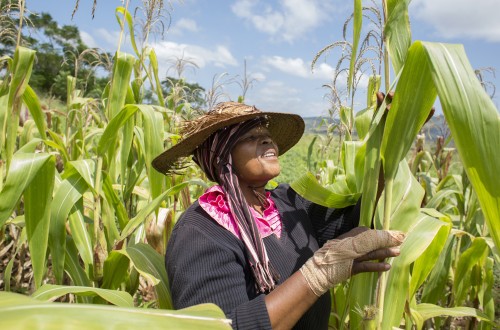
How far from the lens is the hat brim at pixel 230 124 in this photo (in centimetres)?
168

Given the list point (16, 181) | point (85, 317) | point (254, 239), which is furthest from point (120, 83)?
point (85, 317)

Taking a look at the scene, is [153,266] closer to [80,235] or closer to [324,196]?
[80,235]

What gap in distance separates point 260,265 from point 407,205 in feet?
1.76

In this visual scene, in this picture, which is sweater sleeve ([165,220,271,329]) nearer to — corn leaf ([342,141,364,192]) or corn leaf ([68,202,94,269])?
corn leaf ([68,202,94,269])

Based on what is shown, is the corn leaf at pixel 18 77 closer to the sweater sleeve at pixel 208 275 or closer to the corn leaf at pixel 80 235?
the corn leaf at pixel 80 235

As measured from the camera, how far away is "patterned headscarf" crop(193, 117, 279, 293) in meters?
1.54

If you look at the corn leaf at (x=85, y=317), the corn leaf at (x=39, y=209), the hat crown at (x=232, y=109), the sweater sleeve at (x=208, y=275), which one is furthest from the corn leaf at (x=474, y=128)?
the corn leaf at (x=39, y=209)

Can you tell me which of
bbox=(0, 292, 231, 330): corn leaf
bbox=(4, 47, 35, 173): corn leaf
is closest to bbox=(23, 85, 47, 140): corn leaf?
bbox=(4, 47, 35, 173): corn leaf

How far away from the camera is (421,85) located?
997 mm

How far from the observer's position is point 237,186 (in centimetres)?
167

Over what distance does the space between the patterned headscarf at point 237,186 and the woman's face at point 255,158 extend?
29 mm

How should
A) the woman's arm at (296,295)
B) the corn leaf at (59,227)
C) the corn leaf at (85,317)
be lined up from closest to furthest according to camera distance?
the corn leaf at (85,317)
the woman's arm at (296,295)
the corn leaf at (59,227)

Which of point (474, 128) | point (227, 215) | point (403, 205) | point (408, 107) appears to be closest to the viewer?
point (474, 128)

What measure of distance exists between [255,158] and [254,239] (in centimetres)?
32
